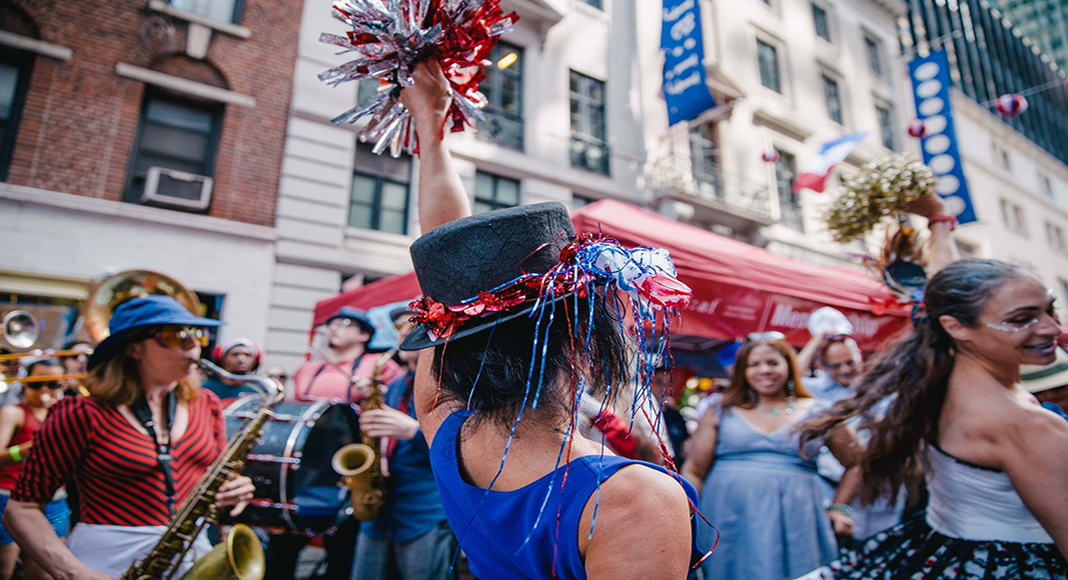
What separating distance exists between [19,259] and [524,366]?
9.89m

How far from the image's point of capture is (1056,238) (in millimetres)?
26266

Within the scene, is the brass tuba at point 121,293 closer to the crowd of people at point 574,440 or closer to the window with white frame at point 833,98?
the crowd of people at point 574,440

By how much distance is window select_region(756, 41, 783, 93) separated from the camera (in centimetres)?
1673

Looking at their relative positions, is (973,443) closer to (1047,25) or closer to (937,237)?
(937,237)

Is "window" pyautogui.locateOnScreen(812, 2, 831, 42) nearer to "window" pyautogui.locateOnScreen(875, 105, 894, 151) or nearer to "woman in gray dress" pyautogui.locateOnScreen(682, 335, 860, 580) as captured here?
"window" pyautogui.locateOnScreen(875, 105, 894, 151)

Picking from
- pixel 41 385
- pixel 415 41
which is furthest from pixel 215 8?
pixel 415 41

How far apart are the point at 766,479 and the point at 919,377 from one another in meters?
1.15

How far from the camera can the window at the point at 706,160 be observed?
1438 cm

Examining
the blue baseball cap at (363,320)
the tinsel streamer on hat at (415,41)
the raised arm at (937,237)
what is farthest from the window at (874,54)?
the tinsel streamer on hat at (415,41)

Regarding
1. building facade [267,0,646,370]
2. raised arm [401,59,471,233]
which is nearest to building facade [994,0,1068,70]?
building facade [267,0,646,370]

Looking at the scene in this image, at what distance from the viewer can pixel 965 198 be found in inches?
506

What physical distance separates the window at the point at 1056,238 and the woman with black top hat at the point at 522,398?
33.8 meters

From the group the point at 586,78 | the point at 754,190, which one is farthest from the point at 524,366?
the point at 754,190

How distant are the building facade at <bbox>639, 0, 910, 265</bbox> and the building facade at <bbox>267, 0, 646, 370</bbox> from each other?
1028 millimetres
